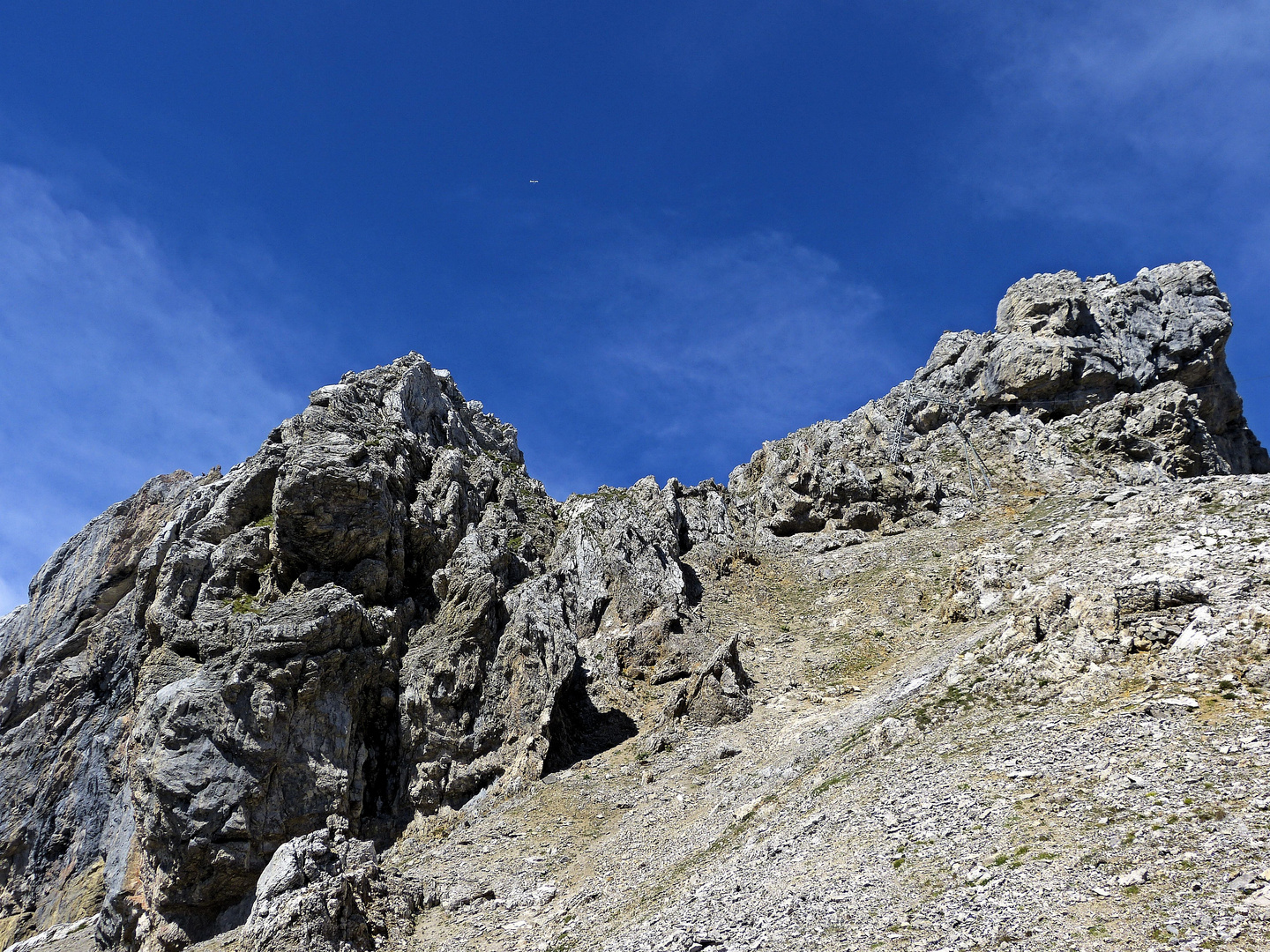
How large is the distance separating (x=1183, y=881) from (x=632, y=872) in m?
16.8

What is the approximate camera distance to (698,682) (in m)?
39.7

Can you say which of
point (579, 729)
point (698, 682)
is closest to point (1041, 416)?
point (698, 682)

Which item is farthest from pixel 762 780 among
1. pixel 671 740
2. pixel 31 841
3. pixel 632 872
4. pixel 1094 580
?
pixel 31 841

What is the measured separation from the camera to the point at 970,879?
55.2 ft

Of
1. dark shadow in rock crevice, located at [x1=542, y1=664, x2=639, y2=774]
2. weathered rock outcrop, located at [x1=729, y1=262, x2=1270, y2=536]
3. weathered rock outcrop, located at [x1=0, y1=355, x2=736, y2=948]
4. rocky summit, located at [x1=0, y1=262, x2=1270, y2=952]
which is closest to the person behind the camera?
rocky summit, located at [x1=0, y1=262, x2=1270, y2=952]

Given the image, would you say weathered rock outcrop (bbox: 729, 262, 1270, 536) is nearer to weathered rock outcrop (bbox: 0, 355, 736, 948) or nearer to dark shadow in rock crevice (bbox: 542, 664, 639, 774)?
weathered rock outcrop (bbox: 0, 355, 736, 948)

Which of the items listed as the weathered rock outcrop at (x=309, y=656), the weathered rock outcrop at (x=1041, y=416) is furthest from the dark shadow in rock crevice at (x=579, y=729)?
the weathered rock outcrop at (x=1041, y=416)

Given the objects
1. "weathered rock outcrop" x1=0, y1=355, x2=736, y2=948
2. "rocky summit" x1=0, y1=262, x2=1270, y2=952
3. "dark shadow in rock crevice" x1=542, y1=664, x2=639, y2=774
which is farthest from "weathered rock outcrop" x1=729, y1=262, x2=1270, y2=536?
"dark shadow in rock crevice" x1=542, y1=664, x2=639, y2=774

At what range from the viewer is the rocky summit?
1842cm

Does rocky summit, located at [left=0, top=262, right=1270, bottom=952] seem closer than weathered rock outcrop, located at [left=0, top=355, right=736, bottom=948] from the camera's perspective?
Yes

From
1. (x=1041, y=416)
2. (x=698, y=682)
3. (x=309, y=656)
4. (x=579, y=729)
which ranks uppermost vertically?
(x=1041, y=416)

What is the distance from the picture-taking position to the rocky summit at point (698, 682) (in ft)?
60.4

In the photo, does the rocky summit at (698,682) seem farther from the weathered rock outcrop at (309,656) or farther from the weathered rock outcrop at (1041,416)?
the weathered rock outcrop at (1041,416)

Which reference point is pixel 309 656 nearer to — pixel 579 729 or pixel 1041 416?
pixel 579 729
